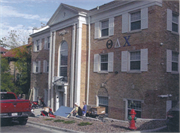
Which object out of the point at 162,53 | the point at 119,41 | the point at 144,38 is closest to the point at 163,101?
the point at 162,53

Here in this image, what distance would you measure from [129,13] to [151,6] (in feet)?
6.04

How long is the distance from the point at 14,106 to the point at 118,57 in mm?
7768

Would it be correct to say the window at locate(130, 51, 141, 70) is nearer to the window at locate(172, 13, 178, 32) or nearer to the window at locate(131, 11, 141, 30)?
the window at locate(131, 11, 141, 30)

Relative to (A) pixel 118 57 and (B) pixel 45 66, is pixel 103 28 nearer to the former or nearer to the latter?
(A) pixel 118 57

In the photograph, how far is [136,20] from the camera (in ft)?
47.6

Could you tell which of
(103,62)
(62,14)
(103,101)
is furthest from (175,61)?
(62,14)

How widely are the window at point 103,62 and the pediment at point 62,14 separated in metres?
4.48

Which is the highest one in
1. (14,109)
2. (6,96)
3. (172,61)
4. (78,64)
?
(172,61)

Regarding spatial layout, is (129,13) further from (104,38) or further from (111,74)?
(111,74)

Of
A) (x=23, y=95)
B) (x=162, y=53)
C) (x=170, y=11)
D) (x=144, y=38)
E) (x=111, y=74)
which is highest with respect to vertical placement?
(x=170, y=11)

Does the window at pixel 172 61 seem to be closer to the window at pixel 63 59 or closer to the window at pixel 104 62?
the window at pixel 104 62

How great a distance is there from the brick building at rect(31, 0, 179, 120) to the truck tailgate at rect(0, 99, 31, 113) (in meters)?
5.60

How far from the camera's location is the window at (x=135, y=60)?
46.7 feet

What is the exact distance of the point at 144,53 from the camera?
13656 millimetres
